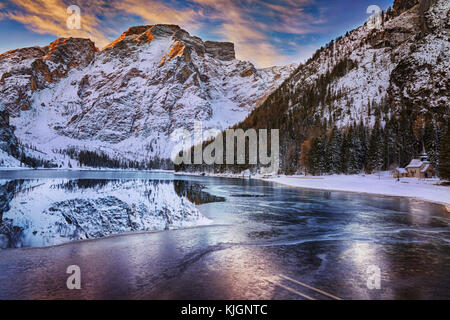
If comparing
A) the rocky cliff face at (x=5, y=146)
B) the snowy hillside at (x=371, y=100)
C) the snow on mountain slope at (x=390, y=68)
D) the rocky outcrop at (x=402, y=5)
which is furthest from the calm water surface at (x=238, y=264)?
the rocky outcrop at (x=402, y=5)

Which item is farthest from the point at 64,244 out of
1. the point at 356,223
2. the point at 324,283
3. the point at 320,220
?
the point at 356,223

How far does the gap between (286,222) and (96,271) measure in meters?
12.8

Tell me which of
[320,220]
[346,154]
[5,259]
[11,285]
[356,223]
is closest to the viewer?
[11,285]

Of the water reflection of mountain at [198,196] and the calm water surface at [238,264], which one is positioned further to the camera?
the water reflection of mountain at [198,196]

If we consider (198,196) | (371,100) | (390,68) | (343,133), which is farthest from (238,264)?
(390,68)

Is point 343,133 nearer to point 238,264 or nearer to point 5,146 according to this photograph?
point 238,264

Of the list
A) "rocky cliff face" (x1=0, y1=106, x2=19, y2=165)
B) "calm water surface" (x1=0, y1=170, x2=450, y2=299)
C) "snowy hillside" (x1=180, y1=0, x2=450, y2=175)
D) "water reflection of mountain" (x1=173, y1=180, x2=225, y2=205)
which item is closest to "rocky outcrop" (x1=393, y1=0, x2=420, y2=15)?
"snowy hillside" (x1=180, y1=0, x2=450, y2=175)

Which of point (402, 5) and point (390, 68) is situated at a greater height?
point (402, 5)

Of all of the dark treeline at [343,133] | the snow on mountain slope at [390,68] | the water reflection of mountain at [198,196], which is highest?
the snow on mountain slope at [390,68]

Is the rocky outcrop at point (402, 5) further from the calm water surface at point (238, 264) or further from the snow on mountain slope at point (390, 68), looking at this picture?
the calm water surface at point (238, 264)

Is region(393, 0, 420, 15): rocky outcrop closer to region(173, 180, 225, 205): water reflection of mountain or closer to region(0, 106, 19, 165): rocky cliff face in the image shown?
region(173, 180, 225, 205): water reflection of mountain

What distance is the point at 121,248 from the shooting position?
450 inches
